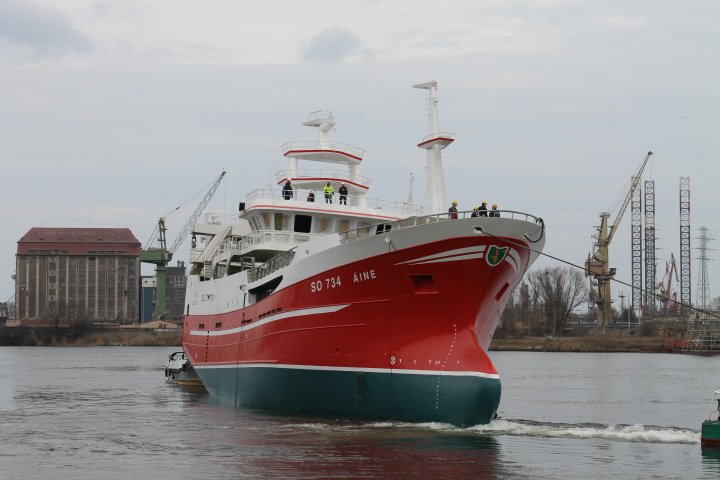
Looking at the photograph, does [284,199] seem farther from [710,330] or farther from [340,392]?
[710,330]

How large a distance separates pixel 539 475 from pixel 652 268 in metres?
148

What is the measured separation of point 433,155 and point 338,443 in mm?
12011

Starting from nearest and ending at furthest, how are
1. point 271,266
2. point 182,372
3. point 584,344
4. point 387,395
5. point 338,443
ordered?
point 338,443
point 387,395
point 271,266
point 182,372
point 584,344

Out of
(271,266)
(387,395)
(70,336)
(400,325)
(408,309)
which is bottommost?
(70,336)

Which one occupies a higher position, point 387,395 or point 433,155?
point 433,155

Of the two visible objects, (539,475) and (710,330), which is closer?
(539,475)

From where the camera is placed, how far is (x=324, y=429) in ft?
74.3

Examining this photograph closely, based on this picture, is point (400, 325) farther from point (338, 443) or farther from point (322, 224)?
point (322, 224)

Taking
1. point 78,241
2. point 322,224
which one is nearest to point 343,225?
point 322,224

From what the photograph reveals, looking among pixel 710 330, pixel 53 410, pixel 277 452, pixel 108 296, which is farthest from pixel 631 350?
pixel 108 296

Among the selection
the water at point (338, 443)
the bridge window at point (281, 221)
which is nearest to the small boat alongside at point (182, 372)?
the water at point (338, 443)

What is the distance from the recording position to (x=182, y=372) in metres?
46.0

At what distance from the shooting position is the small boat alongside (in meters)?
44.7

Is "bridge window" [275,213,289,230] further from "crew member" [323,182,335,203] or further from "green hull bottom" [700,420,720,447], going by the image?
"green hull bottom" [700,420,720,447]
